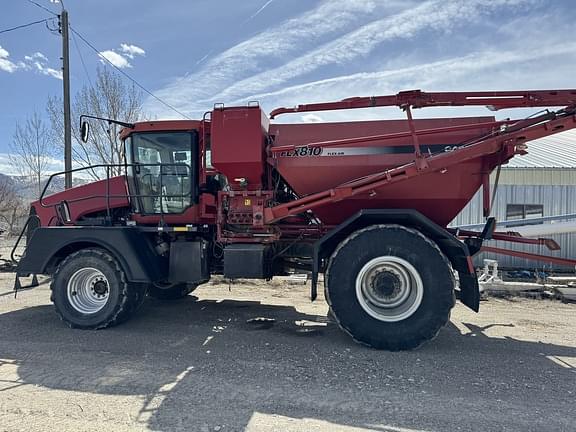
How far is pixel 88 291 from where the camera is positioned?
6008mm

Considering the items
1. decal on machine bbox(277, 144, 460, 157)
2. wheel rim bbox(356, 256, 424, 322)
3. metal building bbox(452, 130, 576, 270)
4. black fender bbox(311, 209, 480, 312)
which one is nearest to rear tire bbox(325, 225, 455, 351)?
wheel rim bbox(356, 256, 424, 322)

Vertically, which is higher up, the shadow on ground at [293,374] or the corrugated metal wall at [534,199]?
the corrugated metal wall at [534,199]

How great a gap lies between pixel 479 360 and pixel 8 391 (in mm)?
4599

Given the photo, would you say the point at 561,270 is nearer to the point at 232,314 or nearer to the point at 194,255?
the point at 232,314

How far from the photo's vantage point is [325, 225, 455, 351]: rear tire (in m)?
4.87

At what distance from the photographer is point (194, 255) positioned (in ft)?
19.9

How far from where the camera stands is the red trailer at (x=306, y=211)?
5004 millimetres

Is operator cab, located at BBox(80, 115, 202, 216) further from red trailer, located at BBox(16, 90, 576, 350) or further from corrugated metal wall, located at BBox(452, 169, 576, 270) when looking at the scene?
corrugated metal wall, located at BBox(452, 169, 576, 270)

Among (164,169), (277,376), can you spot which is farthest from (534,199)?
(277,376)

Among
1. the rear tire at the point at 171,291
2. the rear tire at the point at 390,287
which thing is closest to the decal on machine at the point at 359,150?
the rear tire at the point at 390,287

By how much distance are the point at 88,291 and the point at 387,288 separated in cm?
402

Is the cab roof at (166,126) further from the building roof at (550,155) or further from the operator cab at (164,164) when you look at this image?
the building roof at (550,155)

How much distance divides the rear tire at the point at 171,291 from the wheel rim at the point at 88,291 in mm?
1469

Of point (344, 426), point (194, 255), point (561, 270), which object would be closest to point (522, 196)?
point (561, 270)
